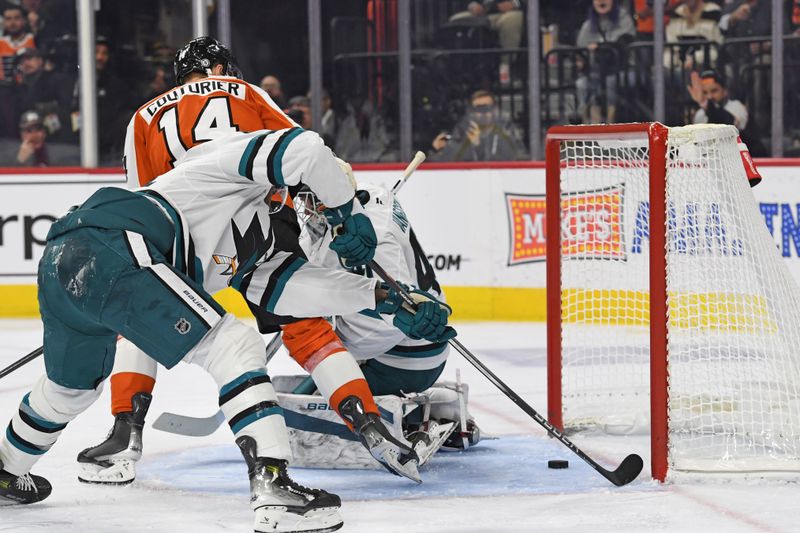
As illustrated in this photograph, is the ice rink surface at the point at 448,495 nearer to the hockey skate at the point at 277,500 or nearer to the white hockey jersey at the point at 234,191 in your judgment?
the hockey skate at the point at 277,500

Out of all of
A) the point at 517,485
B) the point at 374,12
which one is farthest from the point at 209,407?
the point at 374,12

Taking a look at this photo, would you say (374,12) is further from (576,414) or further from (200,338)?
(200,338)

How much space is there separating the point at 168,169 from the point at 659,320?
1.12 m

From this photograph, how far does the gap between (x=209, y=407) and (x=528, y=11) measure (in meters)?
3.12

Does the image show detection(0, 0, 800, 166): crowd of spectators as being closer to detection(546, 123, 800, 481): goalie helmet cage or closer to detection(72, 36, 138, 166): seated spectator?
detection(72, 36, 138, 166): seated spectator

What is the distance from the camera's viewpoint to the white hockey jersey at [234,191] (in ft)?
8.02

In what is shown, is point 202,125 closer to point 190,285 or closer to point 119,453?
point 190,285

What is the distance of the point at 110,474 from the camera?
115 inches

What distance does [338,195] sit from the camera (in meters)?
2.52

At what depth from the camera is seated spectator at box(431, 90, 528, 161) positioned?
648 cm

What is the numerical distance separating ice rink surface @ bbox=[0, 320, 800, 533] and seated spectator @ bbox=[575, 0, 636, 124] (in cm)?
305

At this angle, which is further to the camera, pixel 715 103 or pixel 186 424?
pixel 715 103

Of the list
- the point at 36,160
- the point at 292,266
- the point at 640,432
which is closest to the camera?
the point at 292,266

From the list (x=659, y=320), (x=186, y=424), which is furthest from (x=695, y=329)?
(x=186, y=424)
